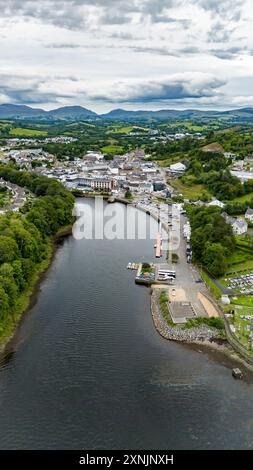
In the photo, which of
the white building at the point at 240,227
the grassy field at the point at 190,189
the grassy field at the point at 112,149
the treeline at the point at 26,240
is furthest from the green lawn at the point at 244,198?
the grassy field at the point at 112,149

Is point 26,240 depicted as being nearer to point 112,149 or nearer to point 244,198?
point 244,198

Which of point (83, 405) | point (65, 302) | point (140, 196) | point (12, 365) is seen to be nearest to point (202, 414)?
point (83, 405)

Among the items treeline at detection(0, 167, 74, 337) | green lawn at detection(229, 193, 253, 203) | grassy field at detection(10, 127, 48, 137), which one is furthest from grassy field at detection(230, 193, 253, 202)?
grassy field at detection(10, 127, 48, 137)

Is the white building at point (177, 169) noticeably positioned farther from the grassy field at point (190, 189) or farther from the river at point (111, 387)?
the river at point (111, 387)

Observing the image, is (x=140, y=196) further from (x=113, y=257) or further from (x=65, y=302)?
(x=65, y=302)

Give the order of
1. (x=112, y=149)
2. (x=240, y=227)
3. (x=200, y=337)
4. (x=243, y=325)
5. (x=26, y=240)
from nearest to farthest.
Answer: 1. (x=200, y=337)
2. (x=243, y=325)
3. (x=26, y=240)
4. (x=240, y=227)
5. (x=112, y=149)

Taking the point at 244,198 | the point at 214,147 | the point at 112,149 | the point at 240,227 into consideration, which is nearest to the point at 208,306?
the point at 240,227

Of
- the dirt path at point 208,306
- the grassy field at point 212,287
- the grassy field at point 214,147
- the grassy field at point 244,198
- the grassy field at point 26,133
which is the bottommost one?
the dirt path at point 208,306
